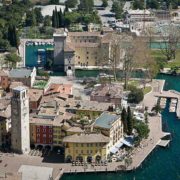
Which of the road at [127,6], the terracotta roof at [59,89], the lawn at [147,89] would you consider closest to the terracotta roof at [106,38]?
the lawn at [147,89]

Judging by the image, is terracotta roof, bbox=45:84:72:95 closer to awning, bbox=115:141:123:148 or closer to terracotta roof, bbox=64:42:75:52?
awning, bbox=115:141:123:148

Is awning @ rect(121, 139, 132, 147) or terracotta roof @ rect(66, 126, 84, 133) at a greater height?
terracotta roof @ rect(66, 126, 84, 133)

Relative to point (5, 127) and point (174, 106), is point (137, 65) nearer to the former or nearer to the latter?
point (174, 106)

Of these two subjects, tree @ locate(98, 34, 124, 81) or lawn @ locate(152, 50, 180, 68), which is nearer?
tree @ locate(98, 34, 124, 81)

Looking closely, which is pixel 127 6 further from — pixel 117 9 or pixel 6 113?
pixel 6 113

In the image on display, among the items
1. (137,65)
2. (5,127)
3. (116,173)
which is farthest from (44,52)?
(116,173)

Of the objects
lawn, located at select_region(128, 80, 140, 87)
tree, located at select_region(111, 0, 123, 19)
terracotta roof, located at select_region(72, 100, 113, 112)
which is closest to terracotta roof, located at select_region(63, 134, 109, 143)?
terracotta roof, located at select_region(72, 100, 113, 112)

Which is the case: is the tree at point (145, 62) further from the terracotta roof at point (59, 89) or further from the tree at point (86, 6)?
the tree at point (86, 6)
